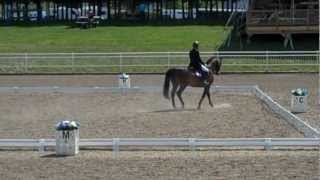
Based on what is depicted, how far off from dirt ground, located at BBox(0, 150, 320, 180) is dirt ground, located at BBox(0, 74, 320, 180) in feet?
0.04

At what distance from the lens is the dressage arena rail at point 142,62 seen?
3456cm

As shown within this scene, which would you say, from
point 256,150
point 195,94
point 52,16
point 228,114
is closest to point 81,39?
point 52,16

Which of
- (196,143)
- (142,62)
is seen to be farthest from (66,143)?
(142,62)

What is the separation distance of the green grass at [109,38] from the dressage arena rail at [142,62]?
19.2 ft

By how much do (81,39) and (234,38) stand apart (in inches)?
377

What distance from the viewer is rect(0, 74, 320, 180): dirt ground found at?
40.8 feet

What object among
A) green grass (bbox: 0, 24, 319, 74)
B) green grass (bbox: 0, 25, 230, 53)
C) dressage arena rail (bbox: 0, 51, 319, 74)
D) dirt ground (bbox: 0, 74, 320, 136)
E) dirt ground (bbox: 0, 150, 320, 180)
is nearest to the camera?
dirt ground (bbox: 0, 150, 320, 180)

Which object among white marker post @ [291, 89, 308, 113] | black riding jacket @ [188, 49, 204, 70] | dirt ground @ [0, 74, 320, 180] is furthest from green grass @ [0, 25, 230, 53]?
white marker post @ [291, 89, 308, 113]

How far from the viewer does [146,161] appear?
1331 centimetres

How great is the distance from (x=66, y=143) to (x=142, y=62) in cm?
2216

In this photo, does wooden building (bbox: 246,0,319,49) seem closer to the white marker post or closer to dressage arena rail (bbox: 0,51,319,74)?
dressage arena rail (bbox: 0,51,319,74)

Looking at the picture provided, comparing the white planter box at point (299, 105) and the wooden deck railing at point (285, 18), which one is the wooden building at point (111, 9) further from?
the white planter box at point (299, 105)

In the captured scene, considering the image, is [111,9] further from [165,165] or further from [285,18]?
[165,165]

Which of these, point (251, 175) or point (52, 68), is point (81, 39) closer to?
point (52, 68)
